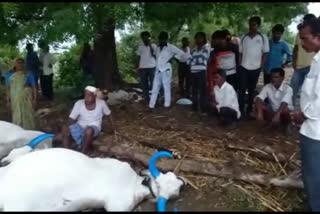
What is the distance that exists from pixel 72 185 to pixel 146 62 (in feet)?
15.3

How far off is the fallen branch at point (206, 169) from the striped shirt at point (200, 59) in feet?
7.97

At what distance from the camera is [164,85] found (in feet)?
25.7

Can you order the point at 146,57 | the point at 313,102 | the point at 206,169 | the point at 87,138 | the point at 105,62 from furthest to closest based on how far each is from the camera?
the point at 105,62 < the point at 146,57 < the point at 87,138 < the point at 206,169 < the point at 313,102

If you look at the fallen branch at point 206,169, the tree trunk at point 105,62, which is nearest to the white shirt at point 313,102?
the fallen branch at point 206,169

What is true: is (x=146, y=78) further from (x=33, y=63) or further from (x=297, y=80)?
(x=297, y=80)

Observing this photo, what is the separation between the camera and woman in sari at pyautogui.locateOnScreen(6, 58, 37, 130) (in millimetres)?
6750

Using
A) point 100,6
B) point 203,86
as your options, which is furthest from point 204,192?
point 203,86

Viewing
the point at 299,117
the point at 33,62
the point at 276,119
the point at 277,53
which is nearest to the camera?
the point at 299,117

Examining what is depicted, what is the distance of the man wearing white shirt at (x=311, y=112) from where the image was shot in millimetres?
3557

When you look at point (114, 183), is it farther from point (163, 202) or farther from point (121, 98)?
point (121, 98)

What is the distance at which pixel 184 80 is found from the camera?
9430 mm

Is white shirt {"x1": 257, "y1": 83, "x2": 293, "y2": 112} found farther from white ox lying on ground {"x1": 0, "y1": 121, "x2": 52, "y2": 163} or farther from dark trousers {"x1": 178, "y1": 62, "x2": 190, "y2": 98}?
white ox lying on ground {"x1": 0, "y1": 121, "x2": 52, "y2": 163}

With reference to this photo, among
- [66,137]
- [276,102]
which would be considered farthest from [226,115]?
[66,137]

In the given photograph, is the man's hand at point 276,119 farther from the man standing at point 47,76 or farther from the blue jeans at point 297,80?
the man standing at point 47,76
